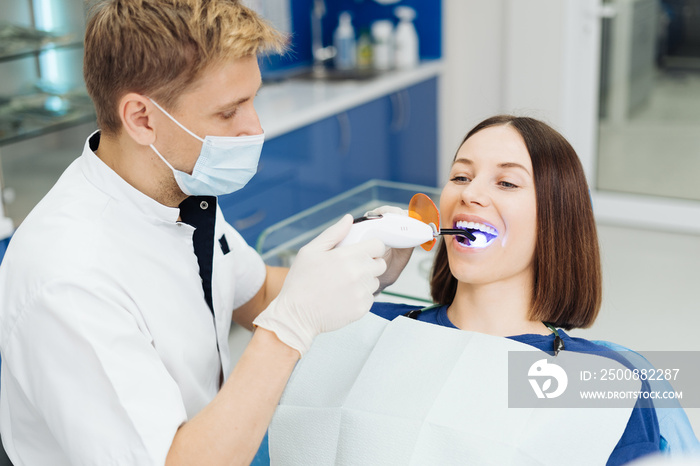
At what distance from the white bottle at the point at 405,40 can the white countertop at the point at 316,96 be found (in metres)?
0.08

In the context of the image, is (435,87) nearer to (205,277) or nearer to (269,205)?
(269,205)

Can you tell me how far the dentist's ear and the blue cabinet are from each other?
59.5 inches

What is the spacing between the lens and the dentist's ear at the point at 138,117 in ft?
4.23

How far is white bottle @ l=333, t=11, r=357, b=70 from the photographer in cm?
409

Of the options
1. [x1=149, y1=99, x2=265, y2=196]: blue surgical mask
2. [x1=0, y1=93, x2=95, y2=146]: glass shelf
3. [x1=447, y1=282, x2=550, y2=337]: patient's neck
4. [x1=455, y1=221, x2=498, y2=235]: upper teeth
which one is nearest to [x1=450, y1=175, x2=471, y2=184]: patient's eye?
[x1=455, y1=221, x2=498, y2=235]: upper teeth

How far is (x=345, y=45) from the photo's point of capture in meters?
4.09

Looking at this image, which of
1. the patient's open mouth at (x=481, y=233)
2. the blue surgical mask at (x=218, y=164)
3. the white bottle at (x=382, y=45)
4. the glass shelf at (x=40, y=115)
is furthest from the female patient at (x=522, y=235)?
the white bottle at (x=382, y=45)

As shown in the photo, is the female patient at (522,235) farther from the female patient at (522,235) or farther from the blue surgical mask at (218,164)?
the blue surgical mask at (218,164)

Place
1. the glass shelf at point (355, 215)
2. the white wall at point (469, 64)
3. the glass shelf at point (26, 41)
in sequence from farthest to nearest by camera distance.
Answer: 1. the white wall at point (469, 64)
2. the glass shelf at point (26, 41)
3. the glass shelf at point (355, 215)

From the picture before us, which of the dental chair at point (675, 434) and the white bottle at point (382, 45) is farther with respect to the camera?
the white bottle at point (382, 45)

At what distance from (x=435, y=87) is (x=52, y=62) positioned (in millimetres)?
2134

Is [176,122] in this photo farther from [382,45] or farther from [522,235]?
[382,45]

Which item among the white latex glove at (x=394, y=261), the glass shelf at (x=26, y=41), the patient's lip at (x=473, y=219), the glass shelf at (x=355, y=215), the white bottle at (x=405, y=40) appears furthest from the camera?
the white bottle at (x=405, y=40)

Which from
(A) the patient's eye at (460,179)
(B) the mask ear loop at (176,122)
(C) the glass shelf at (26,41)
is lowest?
(A) the patient's eye at (460,179)
